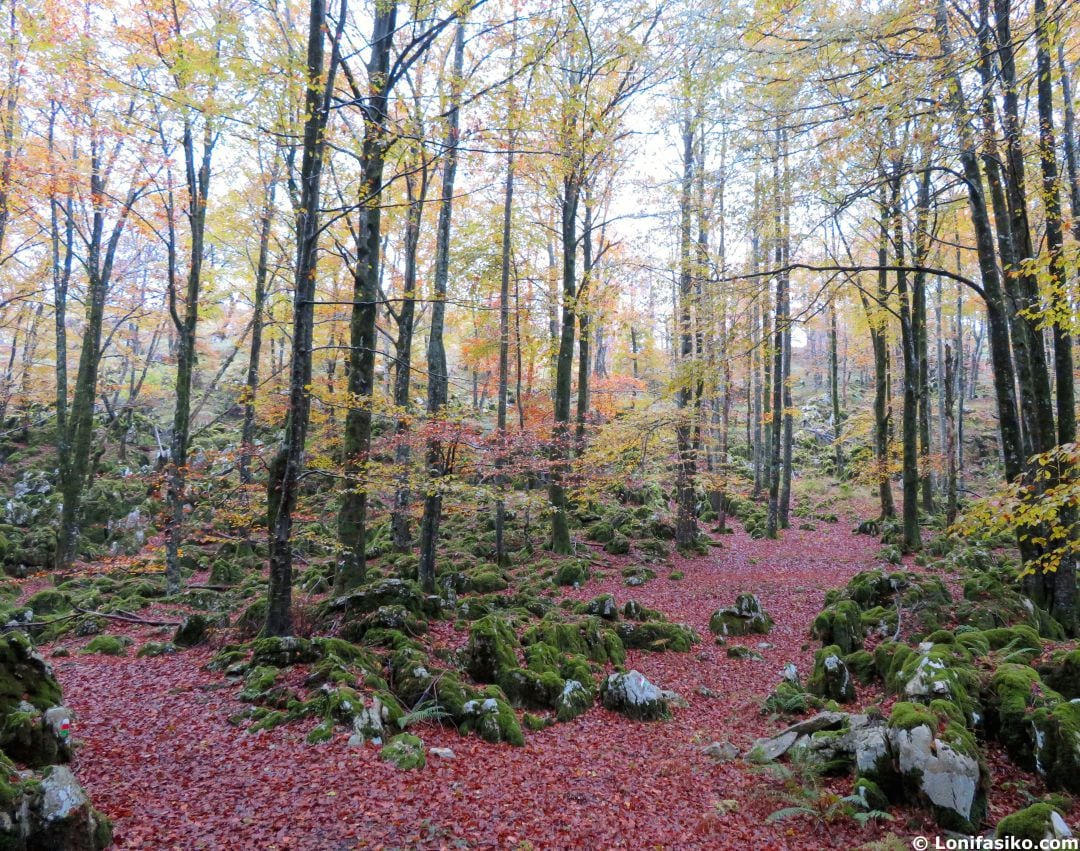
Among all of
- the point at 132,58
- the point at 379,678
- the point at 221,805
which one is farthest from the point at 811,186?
the point at 132,58

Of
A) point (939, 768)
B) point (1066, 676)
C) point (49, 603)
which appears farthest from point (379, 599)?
point (1066, 676)

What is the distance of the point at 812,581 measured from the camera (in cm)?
1287

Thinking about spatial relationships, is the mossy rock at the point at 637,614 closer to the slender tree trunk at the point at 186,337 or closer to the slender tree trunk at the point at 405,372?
the slender tree trunk at the point at 405,372

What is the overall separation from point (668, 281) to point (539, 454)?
6941 mm

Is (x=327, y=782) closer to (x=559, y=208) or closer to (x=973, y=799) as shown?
(x=973, y=799)

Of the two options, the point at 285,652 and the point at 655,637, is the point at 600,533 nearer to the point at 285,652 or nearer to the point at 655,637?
the point at 655,637

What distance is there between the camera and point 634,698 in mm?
6820

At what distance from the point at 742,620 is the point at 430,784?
712 centimetres

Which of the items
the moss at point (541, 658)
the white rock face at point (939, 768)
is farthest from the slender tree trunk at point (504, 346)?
the white rock face at point (939, 768)

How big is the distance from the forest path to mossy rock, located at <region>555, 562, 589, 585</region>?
16.5ft

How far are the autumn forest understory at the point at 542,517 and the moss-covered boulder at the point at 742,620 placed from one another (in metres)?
0.10

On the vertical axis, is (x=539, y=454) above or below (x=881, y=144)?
below

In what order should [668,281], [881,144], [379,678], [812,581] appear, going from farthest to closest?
[668,281] < [812,581] < [881,144] < [379,678]

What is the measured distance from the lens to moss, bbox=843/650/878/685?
7109mm
